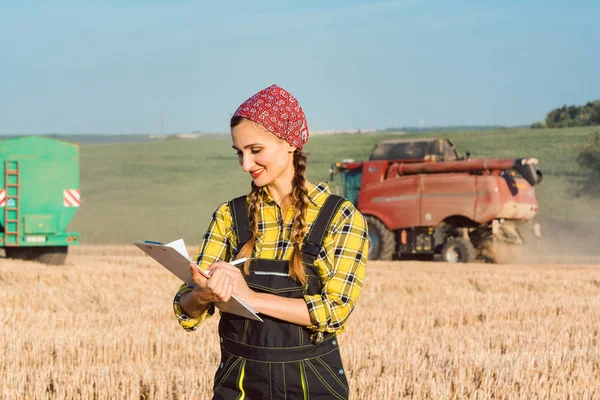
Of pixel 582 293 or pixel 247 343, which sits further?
pixel 582 293

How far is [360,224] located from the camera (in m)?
3.24

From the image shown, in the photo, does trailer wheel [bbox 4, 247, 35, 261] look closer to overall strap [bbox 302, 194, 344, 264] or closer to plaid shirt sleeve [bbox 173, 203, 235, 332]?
plaid shirt sleeve [bbox 173, 203, 235, 332]

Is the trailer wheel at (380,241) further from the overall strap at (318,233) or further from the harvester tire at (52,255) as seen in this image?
the overall strap at (318,233)

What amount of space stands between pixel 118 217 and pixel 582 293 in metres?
36.6

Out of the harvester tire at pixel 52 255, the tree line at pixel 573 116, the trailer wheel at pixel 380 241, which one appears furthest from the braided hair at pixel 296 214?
the tree line at pixel 573 116

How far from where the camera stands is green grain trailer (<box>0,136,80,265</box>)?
697 inches

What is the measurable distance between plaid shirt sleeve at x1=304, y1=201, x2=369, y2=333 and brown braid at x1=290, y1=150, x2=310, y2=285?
90 millimetres

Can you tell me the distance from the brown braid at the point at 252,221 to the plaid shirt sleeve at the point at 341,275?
0.23 m

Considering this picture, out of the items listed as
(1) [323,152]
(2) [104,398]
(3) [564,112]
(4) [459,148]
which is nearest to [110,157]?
(1) [323,152]

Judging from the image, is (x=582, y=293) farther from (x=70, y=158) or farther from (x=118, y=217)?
(x=118, y=217)

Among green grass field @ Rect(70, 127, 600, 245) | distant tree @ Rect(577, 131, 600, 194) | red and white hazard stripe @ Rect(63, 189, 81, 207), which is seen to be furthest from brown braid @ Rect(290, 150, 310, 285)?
distant tree @ Rect(577, 131, 600, 194)

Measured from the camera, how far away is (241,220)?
324cm

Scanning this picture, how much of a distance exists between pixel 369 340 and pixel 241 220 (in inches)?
205

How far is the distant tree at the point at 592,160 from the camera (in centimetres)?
4556
